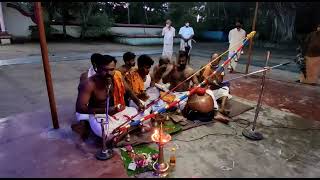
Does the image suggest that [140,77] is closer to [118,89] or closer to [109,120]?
[118,89]

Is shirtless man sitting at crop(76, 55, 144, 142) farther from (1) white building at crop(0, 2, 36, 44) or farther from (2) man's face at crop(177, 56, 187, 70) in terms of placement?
(1) white building at crop(0, 2, 36, 44)

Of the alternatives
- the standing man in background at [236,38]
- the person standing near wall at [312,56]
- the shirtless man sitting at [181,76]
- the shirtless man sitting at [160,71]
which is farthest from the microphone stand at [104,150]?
the standing man in background at [236,38]

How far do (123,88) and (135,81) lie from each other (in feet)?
2.46

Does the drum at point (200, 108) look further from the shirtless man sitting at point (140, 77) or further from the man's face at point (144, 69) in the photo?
the man's face at point (144, 69)

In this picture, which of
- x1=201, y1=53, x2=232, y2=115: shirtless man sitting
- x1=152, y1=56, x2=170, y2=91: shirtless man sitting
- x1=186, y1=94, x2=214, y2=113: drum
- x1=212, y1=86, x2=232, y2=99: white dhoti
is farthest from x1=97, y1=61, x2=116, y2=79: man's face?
x1=212, y1=86, x2=232, y2=99: white dhoti

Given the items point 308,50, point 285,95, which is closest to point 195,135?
point 285,95

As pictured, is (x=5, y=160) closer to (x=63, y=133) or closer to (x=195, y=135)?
(x=63, y=133)

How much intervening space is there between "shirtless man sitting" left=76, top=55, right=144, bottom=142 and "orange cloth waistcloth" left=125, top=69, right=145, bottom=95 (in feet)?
2.21

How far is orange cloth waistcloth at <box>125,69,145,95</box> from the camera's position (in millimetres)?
4523

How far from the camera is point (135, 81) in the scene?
4.54 metres

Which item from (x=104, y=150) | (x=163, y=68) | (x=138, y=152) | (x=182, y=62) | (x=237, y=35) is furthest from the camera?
(x=237, y=35)

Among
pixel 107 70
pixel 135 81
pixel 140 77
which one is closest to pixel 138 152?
pixel 107 70

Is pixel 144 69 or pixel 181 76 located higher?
pixel 144 69

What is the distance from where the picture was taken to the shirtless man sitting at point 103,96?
328 cm
